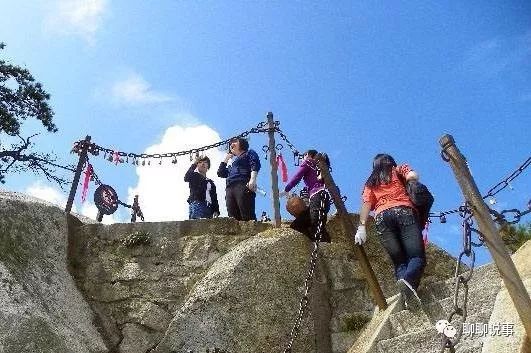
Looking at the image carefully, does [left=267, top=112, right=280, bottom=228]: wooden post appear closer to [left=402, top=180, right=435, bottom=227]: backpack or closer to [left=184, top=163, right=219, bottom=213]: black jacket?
[left=184, top=163, right=219, bottom=213]: black jacket

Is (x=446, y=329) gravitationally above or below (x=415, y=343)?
below

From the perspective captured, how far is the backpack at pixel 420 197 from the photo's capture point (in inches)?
214

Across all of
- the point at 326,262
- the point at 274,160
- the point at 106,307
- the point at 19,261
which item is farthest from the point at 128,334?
the point at 274,160

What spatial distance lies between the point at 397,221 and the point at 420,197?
38cm

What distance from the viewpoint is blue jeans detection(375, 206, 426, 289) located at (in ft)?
17.1

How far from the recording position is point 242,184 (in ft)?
25.9

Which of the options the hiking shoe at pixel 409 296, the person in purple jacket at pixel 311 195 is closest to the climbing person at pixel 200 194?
the person in purple jacket at pixel 311 195

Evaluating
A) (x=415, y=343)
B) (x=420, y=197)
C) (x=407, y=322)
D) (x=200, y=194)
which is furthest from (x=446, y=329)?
(x=200, y=194)

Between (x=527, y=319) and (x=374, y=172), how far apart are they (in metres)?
2.59

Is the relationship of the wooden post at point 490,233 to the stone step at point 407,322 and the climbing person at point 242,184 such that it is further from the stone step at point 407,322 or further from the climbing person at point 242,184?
the climbing person at point 242,184

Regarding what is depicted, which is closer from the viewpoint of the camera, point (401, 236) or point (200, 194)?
point (401, 236)

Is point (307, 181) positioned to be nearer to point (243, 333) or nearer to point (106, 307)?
point (243, 333)

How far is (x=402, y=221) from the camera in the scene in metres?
5.26

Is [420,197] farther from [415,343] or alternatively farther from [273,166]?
[273,166]
